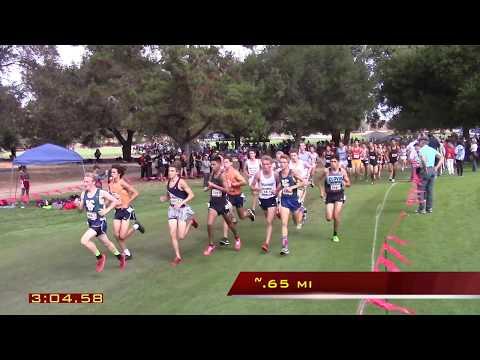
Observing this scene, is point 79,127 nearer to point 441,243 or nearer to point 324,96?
point 324,96

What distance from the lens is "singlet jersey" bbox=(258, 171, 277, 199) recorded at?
412 inches

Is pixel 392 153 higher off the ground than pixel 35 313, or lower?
higher

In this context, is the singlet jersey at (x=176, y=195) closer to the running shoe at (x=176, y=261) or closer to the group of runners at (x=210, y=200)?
the group of runners at (x=210, y=200)

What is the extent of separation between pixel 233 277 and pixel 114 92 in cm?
3458

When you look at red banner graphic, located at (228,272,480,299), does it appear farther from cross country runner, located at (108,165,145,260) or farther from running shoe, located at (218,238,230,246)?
cross country runner, located at (108,165,145,260)

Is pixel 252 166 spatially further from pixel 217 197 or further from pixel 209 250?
pixel 209 250

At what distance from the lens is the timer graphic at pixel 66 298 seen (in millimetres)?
7754

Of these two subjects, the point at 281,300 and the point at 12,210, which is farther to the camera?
the point at 12,210

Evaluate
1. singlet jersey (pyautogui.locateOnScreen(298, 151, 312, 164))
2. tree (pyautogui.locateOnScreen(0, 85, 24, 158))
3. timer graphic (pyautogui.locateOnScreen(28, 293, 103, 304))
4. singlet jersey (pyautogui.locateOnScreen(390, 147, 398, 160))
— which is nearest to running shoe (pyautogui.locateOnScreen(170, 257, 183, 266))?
timer graphic (pyautogui.locateOnScreen(28, 293, 103, 304))

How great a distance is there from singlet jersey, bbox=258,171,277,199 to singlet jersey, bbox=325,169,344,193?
47.3 inches

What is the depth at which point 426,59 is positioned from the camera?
3394 cm

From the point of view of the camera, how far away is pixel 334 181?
35.3ft

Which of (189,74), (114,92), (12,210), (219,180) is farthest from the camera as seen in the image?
(114,92)
